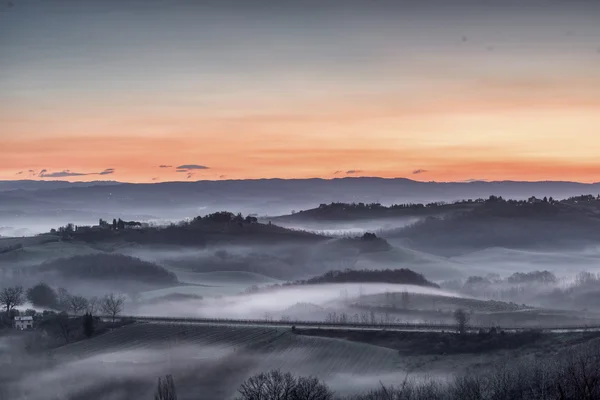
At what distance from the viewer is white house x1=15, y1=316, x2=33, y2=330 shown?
156 meters

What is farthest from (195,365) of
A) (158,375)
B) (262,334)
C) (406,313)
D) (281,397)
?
(406,313)

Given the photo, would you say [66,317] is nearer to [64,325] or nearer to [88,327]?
[64,325]

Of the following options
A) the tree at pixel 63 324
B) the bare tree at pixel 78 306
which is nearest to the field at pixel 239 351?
the tree at pixel 63 324

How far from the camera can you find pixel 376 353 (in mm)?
124250

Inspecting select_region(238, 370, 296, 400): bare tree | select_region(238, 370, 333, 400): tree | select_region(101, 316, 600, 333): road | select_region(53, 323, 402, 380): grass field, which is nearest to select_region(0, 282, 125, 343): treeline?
select_region(53, 323, 402, 380): grass field

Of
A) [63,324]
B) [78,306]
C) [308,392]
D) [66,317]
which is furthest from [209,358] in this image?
[78,306]

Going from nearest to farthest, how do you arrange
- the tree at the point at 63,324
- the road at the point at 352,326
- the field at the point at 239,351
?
the field at the point at 239,351
the road at the point at 352,326
the tree at the point at 63,324

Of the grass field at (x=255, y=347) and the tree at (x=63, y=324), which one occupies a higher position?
the tree at (x=63, y=324)

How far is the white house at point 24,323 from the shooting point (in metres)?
156

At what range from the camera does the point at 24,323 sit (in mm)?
156875

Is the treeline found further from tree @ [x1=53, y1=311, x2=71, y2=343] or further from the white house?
the white house

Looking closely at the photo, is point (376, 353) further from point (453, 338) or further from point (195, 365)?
point (195, 365)

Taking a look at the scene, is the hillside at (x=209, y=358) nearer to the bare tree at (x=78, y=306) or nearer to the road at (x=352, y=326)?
the road at (x=352, y=326)

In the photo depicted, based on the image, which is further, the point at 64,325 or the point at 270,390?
the point at 64,325
